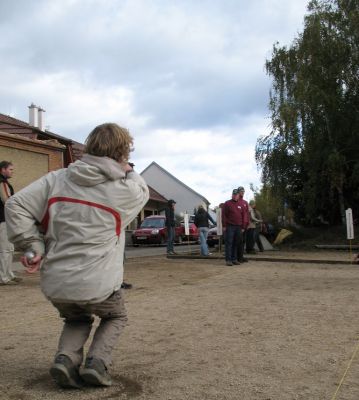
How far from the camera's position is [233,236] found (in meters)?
13.1

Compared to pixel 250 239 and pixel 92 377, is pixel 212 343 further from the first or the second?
pixel 250 239

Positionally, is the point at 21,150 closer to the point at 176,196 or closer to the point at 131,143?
the point at 131,143

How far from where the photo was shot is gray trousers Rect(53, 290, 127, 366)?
11.3 ft

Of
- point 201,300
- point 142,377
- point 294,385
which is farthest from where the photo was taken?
point 201,300

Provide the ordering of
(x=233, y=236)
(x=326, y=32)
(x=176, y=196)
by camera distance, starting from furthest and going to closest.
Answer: (x=176, y=196) → (x=326, y=32) → (x=233, y=236)

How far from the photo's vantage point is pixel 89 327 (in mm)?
3629

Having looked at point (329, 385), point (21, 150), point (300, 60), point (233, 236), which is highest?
point (300, 60)

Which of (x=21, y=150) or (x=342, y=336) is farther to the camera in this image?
(x=21, y=150)

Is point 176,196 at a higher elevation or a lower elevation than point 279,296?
higher

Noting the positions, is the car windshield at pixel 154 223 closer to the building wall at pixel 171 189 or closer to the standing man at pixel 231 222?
the standing man at pixel 231 222

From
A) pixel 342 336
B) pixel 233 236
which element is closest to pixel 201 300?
pixel 342 336

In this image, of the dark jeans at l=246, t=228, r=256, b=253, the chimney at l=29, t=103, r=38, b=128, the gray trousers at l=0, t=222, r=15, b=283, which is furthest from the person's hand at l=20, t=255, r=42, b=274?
the chimney at l=29, t=103, r=38, b=128

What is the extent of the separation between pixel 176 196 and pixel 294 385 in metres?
60.1

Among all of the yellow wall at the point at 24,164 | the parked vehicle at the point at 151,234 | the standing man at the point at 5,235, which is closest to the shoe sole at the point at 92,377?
the standing man at the point at 5,235
